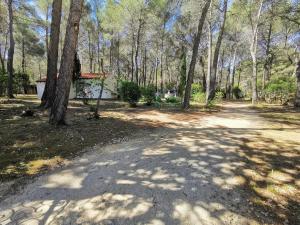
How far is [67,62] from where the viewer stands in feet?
24.4

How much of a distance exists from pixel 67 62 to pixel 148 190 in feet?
16.5

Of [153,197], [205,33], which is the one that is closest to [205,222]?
[153,197]

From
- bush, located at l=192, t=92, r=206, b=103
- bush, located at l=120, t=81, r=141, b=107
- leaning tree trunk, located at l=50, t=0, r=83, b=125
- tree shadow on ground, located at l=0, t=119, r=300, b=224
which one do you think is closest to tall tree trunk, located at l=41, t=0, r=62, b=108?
leaning tree trunk, located at l=50, t=0, r=83, b=125

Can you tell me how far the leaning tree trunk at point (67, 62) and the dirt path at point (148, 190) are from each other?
2.43 m

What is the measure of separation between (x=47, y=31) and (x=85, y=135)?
75.2 ft

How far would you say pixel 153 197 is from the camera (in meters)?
3.67

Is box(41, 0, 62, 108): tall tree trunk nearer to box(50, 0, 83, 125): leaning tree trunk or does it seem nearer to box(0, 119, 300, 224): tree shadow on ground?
box(50, 0, 83, 125): leaning tree trunk

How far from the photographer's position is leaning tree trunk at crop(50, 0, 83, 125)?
7.37 meters

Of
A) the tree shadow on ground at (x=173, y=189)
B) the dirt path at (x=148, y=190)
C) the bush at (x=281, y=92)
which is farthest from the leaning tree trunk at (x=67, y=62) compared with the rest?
the bush at (x=281, y=92)

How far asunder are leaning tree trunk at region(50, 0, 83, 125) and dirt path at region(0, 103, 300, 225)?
2428mm

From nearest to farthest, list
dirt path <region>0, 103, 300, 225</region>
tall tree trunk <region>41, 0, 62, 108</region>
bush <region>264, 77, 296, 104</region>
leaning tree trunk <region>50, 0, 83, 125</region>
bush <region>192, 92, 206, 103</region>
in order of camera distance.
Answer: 1. dirt path <region>0, 103, 300, 225</region>
2. leaning tree trunk <region>50, 0, 83, 125</region>
3. tall tree trunk <region>41, 0, 62, 108</region>
4. bush <region>192, 92, 206, 103</region>
5. bush <region>264, 77, 296, 104</region>

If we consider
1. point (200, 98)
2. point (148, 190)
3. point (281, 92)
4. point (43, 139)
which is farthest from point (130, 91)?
point (148, 190)

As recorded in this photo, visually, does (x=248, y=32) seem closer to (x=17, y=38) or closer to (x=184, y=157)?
(x=184, y=157)

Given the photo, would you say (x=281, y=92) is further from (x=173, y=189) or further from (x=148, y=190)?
(x=148, y=190)
